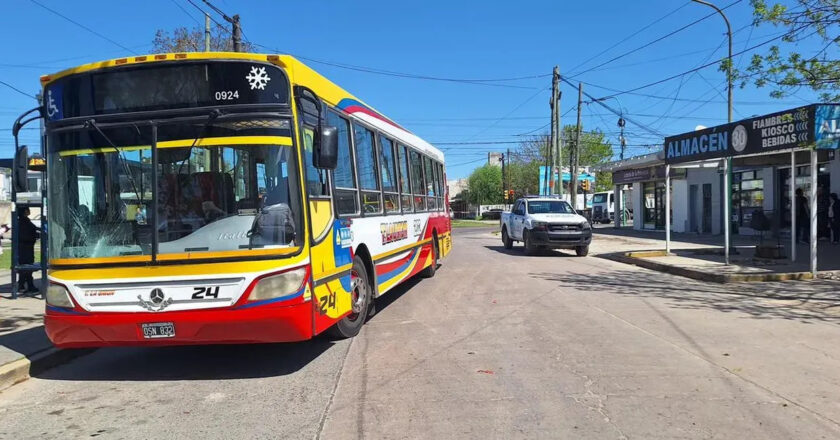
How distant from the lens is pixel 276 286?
5.17 m

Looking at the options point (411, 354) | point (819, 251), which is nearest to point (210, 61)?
point (411, 354)

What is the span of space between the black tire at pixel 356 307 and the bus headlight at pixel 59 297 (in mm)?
2697

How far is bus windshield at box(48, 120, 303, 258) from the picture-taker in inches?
208

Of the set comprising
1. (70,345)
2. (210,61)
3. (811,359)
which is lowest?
(811,359)

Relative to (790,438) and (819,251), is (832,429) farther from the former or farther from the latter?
(819,251)

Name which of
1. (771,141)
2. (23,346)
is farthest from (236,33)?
(771,141)

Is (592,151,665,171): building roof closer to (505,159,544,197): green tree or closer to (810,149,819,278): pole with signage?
(810,149,819,278): pole with signage

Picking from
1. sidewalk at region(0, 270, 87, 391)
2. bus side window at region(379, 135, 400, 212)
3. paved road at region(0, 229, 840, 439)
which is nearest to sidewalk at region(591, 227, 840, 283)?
paved road at region(0, 229, 840, 439)

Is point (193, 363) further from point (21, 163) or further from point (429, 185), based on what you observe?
point (429, 185)

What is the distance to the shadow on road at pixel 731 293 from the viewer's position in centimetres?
888

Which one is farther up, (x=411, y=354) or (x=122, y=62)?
(x=122, y=62)

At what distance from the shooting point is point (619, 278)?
12.9 meters

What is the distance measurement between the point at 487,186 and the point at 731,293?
251 feet

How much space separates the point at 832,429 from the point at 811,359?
2.24m
